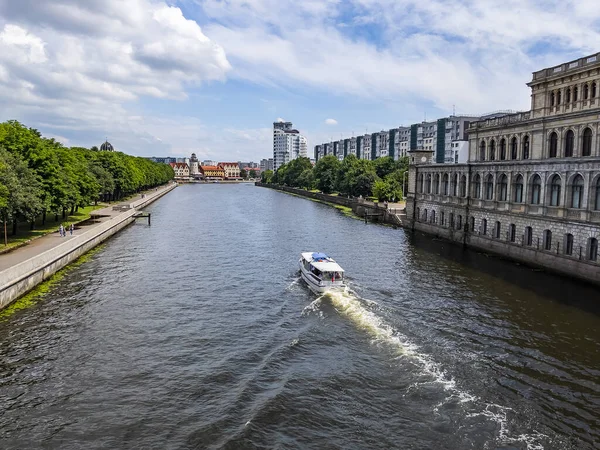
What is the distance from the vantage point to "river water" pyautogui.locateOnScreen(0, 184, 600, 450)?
68.1 ft

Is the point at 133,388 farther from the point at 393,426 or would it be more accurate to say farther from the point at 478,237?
the point at 478,237

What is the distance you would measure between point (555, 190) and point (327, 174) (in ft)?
395

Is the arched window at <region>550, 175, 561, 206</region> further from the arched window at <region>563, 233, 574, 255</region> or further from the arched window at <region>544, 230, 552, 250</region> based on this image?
the arched window at <region>563, 233, 574, 255</region>

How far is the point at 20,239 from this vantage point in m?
55.2

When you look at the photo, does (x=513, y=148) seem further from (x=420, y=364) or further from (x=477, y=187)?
(x=420, y=364)

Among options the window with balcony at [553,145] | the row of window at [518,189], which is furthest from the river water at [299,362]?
the window with balcony at [553,145]

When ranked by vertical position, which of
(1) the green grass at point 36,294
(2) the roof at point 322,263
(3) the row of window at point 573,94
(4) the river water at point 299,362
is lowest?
(4) the river water at point 299,362

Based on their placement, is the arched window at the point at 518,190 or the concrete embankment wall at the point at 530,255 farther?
the arched window at the point at 518,190

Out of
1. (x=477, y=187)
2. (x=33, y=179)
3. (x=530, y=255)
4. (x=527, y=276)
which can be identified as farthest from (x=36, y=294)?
(x=477, y=187)

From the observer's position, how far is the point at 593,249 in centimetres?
4553

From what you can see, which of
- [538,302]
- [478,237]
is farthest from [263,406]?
[478,237]

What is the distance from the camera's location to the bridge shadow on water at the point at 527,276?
1583 inches

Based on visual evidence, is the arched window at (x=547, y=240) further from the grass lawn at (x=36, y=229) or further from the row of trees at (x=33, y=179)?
the grass lawn at (x=36, y=229)

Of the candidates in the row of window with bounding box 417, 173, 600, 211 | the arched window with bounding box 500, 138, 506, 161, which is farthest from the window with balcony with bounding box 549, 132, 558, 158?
the arched window with bounding box 500, 138, 506, 161
